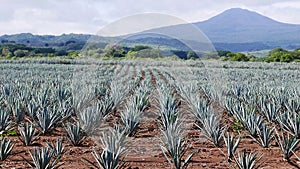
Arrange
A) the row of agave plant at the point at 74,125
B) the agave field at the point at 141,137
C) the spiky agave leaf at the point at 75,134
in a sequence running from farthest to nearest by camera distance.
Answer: the spiky agave leaf at the point at 75,134 → the agave field at the point at 141,137 → the row of agave plant at the point at 74,125

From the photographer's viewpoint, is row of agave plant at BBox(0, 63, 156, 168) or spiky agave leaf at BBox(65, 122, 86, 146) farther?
spiky agave leaf at BBox(65, 122, 86, 146)

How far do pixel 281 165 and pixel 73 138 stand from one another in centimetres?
287

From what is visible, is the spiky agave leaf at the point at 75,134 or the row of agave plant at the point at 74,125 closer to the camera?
the row of agave plant at the point at 74,125

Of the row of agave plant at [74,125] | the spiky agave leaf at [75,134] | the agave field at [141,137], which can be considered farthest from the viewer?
the spiky agave leaf at [75,134]

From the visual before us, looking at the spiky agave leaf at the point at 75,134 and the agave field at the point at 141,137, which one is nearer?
the agave field at the point at 141,137

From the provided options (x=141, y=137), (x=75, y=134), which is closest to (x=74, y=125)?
(x=75, y=134)

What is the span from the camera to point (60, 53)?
6162cm

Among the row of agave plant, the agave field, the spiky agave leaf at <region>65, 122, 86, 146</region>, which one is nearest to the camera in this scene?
the row of agave plant

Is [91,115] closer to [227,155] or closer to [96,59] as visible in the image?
[227,155]

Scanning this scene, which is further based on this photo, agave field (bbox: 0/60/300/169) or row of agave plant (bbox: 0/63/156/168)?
agave field (bbox: 0/60/300/169)

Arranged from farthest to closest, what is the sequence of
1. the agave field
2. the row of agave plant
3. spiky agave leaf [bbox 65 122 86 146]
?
spiky agave leaf [bbox 65 122 86 146]
the agave field
the row of agave plant

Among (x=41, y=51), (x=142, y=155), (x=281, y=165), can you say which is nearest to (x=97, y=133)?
(x=142, y=155)

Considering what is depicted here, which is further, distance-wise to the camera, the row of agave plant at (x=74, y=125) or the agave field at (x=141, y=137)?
the agave field at (x=141, y=137)

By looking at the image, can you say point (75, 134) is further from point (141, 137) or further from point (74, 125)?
point (141, 137)
